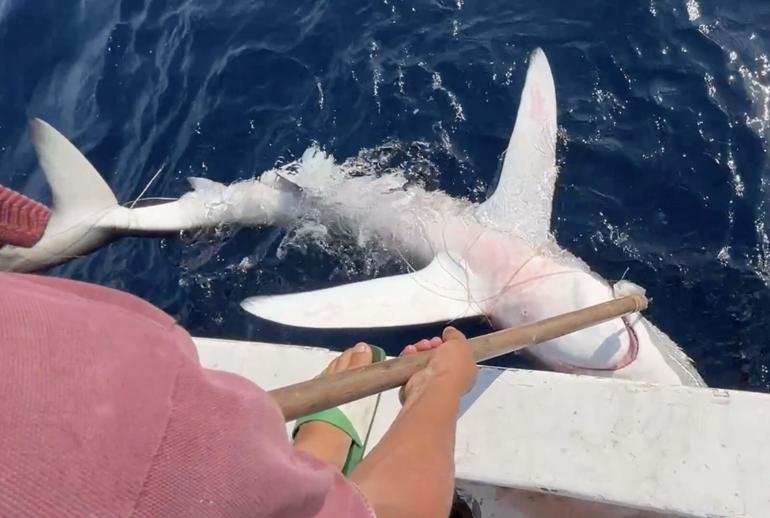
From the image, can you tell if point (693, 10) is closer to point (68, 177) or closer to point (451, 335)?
point (451, 335)

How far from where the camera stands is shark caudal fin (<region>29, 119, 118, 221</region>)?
441cm

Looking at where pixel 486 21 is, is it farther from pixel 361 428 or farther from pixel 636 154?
pixel 361 428

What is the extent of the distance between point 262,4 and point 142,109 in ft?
4.68

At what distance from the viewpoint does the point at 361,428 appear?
8.10ft

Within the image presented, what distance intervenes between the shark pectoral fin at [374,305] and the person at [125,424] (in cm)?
251

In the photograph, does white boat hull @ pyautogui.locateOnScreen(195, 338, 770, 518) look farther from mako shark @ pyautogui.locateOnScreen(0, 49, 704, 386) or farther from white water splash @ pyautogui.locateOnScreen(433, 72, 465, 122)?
white water splash @ pyautogui.locateOnScreen(433, 72, 465, 122)

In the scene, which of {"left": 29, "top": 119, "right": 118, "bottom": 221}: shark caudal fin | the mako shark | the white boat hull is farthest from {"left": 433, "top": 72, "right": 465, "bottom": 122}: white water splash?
the white boat hull

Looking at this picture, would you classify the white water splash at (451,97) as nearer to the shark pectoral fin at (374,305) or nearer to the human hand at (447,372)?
the shark pectoral fin at (374,305)

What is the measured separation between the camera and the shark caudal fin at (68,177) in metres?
4.41

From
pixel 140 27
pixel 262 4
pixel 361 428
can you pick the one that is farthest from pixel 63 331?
pixel 140 27

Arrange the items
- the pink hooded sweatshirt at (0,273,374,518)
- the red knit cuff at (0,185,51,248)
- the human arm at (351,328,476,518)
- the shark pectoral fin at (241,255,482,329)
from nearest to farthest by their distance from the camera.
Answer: the pink hooded sweatshirt at (0,273,374,518), the red knit cuff at (0,185,51,248), the human arm at (351,328,476,518), the shark pectoral fin at (241,255,482,329)

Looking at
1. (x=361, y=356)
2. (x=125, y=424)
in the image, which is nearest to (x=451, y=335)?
(x=361, y=356)

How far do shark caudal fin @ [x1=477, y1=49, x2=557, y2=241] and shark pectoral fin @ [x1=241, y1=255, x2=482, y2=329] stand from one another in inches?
19.3

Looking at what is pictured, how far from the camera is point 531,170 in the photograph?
13.2ft
